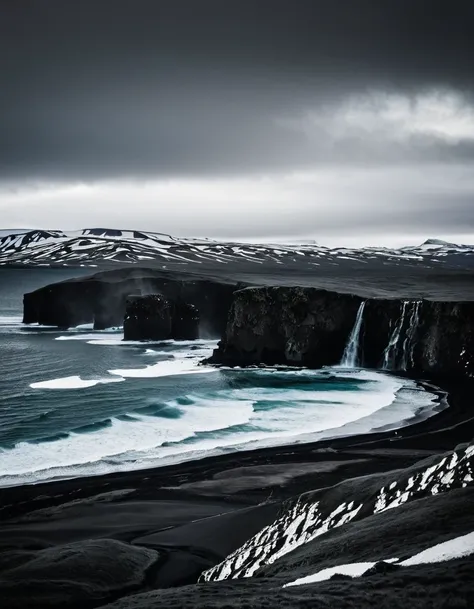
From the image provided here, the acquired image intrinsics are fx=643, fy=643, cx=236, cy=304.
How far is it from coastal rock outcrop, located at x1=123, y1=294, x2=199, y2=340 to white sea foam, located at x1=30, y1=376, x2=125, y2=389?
88.5 feet

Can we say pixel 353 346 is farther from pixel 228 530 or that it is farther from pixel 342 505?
pixel 342 505

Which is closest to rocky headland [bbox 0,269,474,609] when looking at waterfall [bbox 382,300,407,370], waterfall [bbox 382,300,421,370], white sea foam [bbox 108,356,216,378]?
waterfall [bbox 382,300,421,370]

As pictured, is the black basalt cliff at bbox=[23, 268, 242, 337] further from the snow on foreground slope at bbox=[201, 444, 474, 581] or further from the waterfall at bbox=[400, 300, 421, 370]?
the snow on foreground slope at bbox=[201, 444, 474, 581]

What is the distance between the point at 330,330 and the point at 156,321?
2472 cm

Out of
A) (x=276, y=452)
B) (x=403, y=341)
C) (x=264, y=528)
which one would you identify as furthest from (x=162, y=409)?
(x=403, y=341)

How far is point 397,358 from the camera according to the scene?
5178 centimetres

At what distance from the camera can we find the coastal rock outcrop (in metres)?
72.8

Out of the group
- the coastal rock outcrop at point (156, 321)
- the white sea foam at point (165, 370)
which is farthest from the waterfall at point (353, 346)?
the coastal rock outcrop at point (156, 321)

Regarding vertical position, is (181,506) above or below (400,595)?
below

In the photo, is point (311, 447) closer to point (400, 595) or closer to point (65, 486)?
point (65, 486)

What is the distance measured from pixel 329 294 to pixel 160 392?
72.8ft

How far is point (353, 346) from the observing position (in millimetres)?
54750

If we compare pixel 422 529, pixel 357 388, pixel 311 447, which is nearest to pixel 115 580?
pixel 422 529

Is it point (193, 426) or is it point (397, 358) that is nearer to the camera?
point (193, 426)
